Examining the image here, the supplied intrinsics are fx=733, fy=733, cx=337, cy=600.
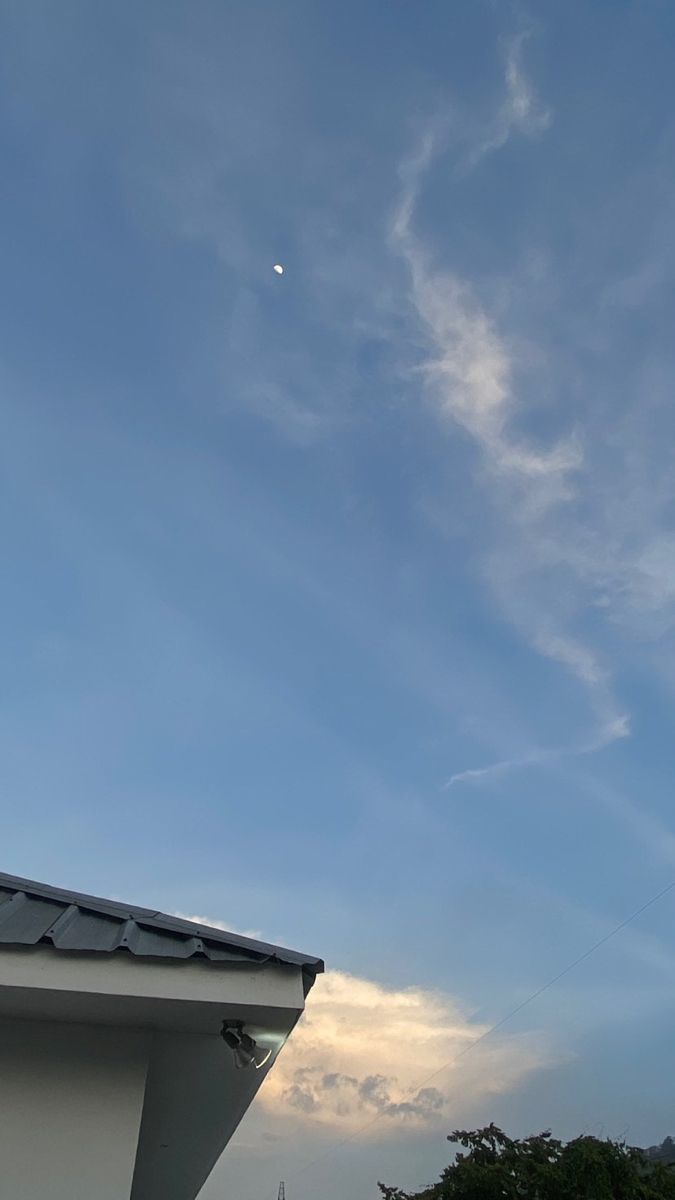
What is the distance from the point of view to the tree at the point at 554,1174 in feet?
20.2

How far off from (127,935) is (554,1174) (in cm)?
502

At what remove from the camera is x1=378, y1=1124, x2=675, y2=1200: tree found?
6.15 meters

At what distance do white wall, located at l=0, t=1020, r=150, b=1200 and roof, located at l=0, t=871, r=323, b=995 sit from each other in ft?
1.96

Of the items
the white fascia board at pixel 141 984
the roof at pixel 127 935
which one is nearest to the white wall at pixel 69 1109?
the white fascia board at pixel 141 984

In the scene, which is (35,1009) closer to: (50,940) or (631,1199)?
(50,940)

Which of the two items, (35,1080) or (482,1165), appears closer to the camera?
(35,1080)

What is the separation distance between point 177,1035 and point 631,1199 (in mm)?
4604

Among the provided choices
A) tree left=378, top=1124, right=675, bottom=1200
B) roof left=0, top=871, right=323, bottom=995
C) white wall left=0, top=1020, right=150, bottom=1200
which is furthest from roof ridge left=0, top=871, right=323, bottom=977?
tree left=378, top=1124, right=675, bottom=1200

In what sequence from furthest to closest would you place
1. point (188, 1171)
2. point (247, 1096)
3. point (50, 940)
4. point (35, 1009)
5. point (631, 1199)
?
point (188, 1171) < point (631, 1199) < point (247, 1096) < point (35, 1009) < point (50, 940)

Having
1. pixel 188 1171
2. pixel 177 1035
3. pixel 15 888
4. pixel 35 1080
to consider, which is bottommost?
pixel 188 1171

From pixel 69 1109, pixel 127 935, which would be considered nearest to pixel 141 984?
pixel 127 935

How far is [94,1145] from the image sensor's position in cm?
371

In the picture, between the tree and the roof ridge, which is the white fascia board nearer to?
the roof ridge

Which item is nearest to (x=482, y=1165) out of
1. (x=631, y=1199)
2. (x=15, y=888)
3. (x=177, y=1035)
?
(x=631, y=1199)
